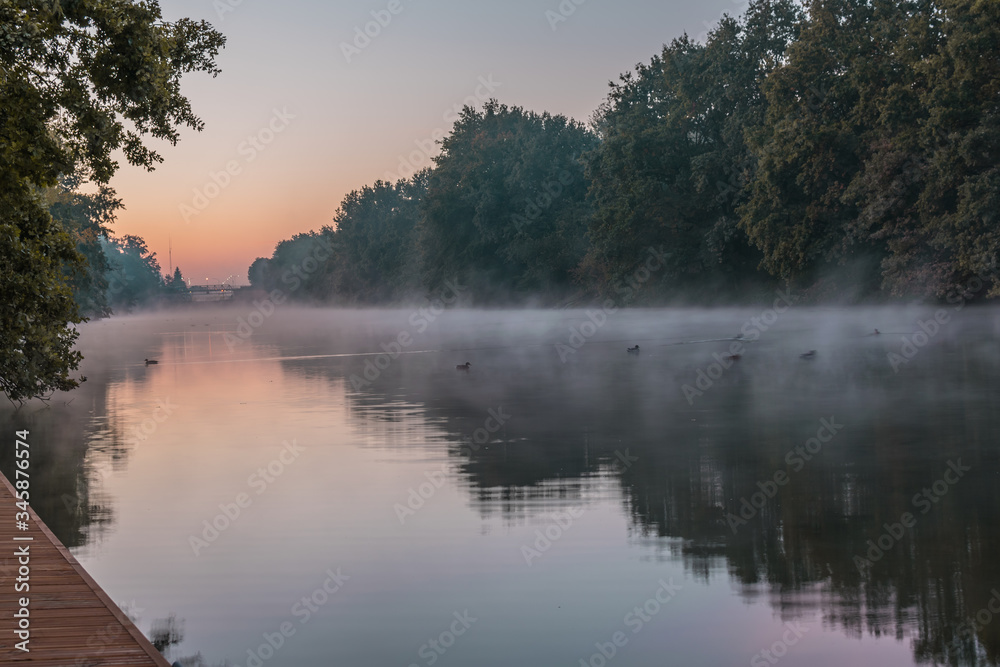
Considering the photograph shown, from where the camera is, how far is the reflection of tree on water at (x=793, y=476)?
893 cm

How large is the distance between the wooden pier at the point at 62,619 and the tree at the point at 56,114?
11.3 ft

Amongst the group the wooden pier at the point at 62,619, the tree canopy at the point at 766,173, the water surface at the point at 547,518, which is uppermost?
the tree canopy at the point at 766,173

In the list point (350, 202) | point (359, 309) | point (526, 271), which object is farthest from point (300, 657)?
point (350, 202)

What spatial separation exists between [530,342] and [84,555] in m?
39.0

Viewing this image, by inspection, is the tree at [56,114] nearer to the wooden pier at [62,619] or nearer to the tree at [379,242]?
the wooden pier at [62,619]

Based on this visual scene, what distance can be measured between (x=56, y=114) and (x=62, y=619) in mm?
6692

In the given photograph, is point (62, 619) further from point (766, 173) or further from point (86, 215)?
point (86, 215)

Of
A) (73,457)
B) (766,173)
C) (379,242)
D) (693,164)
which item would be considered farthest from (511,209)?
(73,457)

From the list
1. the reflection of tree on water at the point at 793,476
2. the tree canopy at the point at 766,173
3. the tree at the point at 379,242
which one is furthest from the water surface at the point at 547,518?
the tree at the point at 379,242

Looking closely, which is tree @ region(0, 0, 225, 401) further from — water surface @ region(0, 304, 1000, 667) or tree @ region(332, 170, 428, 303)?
tree @ region(332, 170, 428, 303)

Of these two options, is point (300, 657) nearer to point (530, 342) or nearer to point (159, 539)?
point (159, 539)

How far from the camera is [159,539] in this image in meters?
11.9

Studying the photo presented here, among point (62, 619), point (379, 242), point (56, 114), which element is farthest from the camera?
point (379, 242)

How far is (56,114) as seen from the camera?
12008 millimetres
